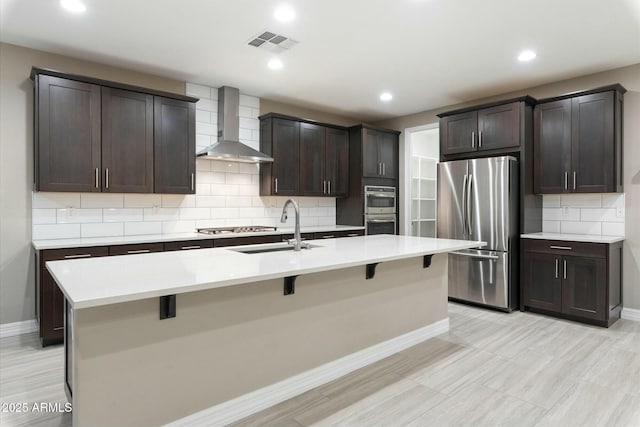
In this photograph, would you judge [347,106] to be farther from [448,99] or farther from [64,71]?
[64,71]

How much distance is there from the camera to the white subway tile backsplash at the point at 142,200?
Result: 414 centimetres

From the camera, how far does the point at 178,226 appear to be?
4512 millimetres

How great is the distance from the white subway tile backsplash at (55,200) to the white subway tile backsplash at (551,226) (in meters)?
5.26

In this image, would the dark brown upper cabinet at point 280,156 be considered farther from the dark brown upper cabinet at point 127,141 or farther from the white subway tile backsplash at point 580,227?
the white subway tile backsplash at point 580,227

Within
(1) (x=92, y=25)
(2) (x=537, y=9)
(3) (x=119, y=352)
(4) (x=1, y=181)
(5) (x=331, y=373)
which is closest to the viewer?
(3) (x=119, y=352)

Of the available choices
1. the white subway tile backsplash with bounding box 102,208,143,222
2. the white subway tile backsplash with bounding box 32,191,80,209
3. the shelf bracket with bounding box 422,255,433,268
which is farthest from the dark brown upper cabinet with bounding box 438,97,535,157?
the white subway tile backsplash with bounding box 32,191,80,209

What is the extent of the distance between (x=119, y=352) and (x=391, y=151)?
510 cm

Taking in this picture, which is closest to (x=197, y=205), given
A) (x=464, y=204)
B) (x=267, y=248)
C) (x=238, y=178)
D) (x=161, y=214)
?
(x=161, y=214)

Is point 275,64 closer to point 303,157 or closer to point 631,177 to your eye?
point 303,157

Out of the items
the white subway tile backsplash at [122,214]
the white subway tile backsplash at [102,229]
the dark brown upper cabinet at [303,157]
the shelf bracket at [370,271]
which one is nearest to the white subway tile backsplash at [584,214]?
the dark brown upper cabinet at [303,157]

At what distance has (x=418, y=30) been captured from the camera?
3223mm

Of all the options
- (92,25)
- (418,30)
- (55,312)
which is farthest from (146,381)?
(418,30)

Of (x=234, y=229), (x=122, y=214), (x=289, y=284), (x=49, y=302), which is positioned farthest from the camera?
(x=234, y=229)

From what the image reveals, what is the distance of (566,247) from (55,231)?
17.0ft
